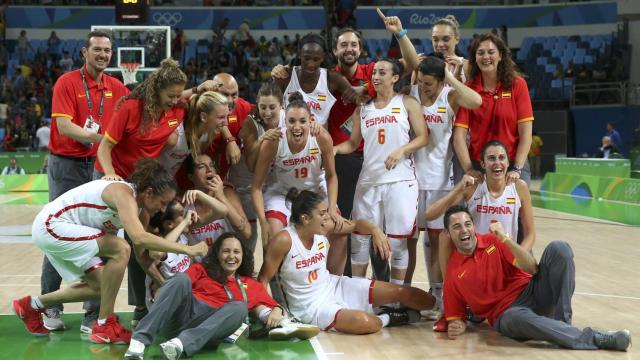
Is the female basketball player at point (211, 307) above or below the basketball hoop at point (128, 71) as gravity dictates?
below

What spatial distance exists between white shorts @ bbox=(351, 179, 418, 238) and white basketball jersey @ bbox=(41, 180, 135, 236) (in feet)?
6.48

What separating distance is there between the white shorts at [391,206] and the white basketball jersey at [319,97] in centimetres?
71

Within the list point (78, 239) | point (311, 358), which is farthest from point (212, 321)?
point (78, 239)

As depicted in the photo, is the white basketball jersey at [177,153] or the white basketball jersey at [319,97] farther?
the white basketball jersey at [319,97]

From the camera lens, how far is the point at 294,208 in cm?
589

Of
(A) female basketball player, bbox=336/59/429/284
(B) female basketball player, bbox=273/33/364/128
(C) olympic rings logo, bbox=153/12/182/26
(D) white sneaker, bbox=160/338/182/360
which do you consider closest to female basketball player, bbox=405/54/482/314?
(A) female basketball player, bbox=336/59/429/284

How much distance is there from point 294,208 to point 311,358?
1262 millimetres

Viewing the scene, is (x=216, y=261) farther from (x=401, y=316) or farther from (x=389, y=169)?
(x=389, y=169)

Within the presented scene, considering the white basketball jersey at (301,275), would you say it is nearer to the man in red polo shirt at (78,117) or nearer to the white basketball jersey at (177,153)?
the white basketball jersey at (177,153)

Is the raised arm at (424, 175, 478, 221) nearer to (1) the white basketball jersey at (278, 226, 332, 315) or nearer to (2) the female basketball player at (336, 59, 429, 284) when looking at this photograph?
(2) the female basketball player at (336, 59, 429, 284)

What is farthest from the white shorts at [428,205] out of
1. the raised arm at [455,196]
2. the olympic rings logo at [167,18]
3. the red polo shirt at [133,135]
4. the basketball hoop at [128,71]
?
the olympic rings logo at [167,18]

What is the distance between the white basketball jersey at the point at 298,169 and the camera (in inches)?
249

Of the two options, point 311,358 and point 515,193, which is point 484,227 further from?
point 311,358

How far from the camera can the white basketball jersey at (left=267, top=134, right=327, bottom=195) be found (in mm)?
6328
